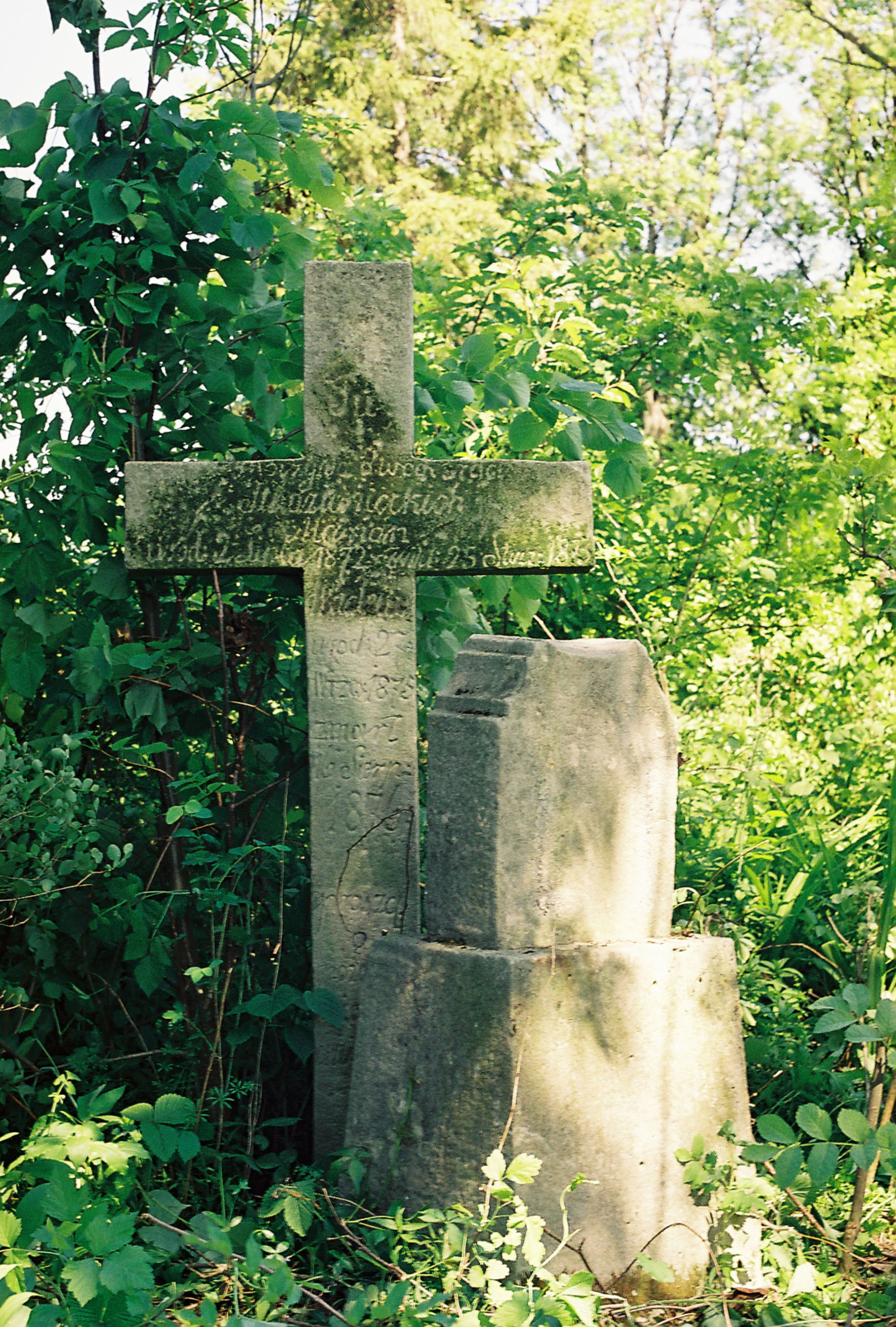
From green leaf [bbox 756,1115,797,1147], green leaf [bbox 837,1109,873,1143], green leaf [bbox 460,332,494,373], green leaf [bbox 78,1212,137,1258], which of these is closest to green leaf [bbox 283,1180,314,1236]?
green leaf [bbox 78,1212,137,1258]

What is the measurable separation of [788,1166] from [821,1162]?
63mm

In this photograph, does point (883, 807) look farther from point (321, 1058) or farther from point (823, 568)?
point (321, 1058)

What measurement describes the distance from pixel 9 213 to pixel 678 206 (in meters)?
15.0

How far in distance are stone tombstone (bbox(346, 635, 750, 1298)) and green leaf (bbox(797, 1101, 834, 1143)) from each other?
0.31m

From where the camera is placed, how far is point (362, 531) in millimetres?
2850

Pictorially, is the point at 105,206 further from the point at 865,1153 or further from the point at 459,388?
the point at 865,1153

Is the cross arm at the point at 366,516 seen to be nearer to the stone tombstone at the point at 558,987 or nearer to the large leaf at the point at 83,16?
the stone tombstone at the point at 558,987

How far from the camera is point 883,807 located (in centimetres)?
487

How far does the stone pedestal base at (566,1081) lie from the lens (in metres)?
2.33

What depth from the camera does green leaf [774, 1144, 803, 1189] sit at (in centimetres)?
209

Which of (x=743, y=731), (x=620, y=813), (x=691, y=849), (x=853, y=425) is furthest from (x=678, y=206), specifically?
(x=620, y=813)

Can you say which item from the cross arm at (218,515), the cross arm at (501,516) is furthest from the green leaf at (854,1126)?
the cross arm at (218,515)

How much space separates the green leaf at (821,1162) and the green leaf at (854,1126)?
47 mm

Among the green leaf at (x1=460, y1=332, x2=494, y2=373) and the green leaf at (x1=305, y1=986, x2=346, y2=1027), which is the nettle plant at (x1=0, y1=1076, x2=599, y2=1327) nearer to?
the green leaf at (x1=305, y1=986, x2=346, y2=1027)
